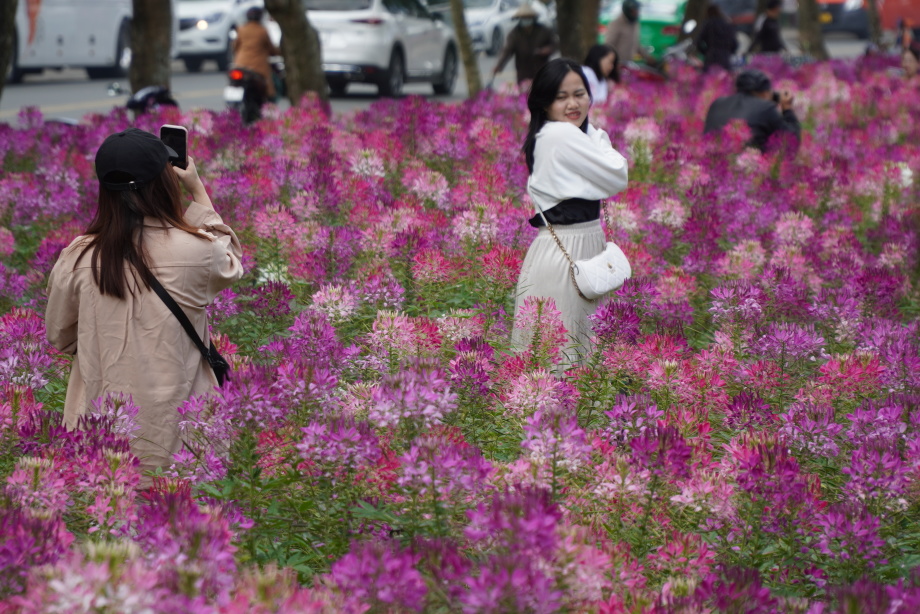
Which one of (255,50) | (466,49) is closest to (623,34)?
(466,49)

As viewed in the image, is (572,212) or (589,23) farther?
(589,23)

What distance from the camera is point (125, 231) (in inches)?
138

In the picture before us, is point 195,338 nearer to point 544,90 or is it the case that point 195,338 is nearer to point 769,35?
point 544,90

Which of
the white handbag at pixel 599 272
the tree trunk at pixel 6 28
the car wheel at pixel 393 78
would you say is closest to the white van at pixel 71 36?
the car wheel at pixel 393 78

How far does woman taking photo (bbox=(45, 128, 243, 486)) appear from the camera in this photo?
3.51m

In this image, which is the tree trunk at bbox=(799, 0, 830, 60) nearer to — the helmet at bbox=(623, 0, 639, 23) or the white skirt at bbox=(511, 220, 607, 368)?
the helmet at bbox=(623, 0, 639, 23)

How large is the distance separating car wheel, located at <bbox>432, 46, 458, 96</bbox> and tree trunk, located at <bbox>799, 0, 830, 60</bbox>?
6.11 m

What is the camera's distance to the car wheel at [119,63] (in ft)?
72.6

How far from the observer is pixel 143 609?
2018 mm

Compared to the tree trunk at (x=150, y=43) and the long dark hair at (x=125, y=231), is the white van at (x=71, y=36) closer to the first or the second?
the tree trunk at (x=150, y=43)

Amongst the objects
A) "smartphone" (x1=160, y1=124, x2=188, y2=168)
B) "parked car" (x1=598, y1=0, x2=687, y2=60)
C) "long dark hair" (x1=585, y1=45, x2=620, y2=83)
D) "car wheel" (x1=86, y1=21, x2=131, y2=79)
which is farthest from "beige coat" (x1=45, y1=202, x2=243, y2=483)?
"parked car" (x1=598, y1=0, x2=687, y2=60)

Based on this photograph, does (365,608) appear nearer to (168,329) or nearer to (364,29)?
(168,329)

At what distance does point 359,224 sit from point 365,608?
3.74 meters

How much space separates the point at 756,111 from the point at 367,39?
10.8 metres
